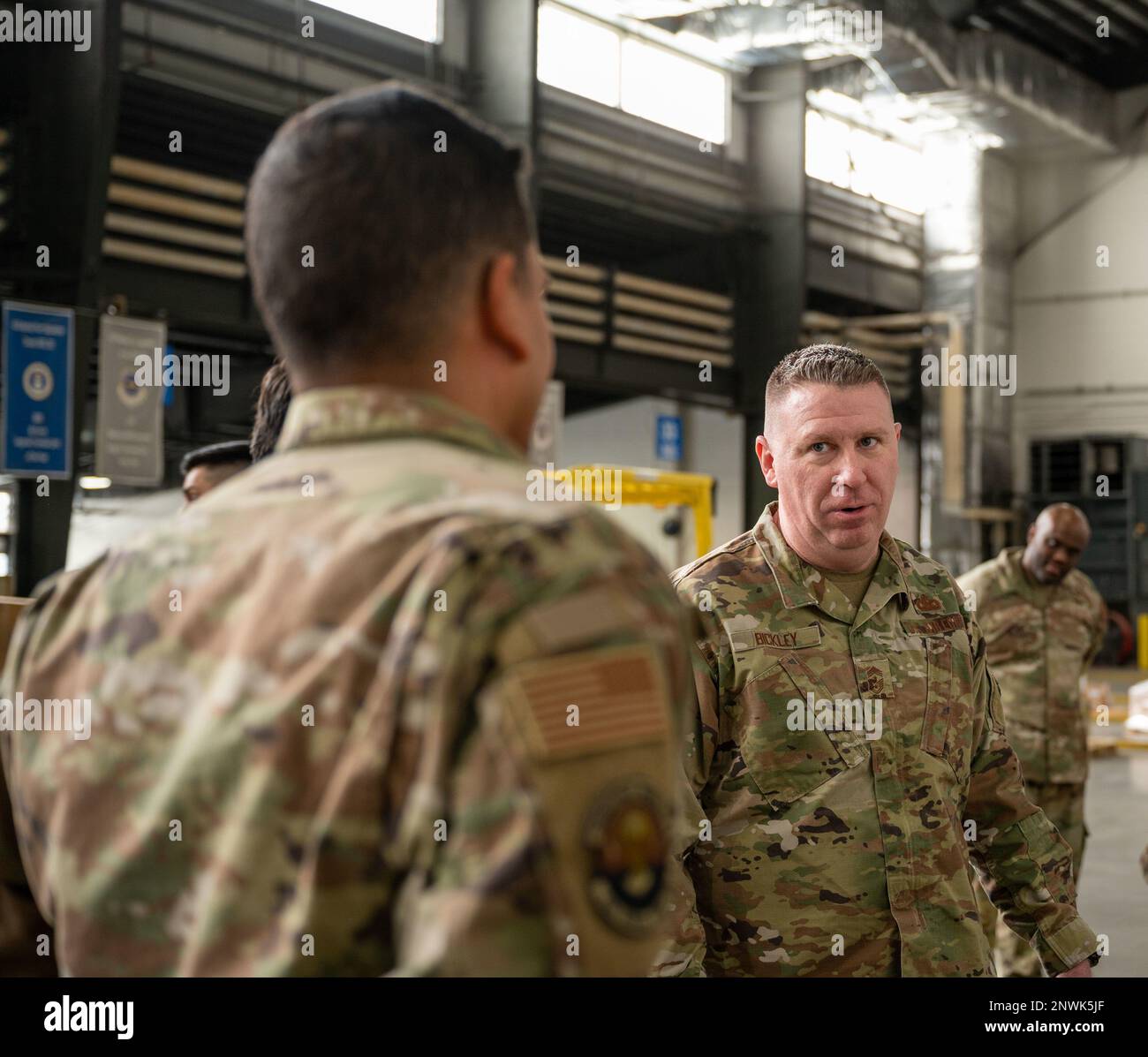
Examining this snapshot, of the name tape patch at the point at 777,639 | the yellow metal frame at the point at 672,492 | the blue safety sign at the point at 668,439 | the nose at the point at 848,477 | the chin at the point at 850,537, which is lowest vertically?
the name tape patch at the point at 777,639

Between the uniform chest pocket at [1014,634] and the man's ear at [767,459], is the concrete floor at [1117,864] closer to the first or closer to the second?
the uniform chest pocket at [1014,634]

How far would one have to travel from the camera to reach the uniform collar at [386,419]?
1.08 meters

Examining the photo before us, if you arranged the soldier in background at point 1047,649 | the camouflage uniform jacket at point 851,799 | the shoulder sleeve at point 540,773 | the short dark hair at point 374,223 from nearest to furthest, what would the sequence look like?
the shoulder sleeve at point 540,773
the short dark hair at point 374,223
the camouflage uniform jacket at point 851,799
the soldier in background at point 1047,649

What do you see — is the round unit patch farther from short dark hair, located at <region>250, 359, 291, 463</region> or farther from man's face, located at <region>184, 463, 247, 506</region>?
man's face, located at <region>184, 463, 247, 506</region>

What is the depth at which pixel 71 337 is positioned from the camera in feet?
25.3

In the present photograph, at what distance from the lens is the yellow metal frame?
433 inches

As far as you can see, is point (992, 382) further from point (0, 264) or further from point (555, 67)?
point (0, 264)

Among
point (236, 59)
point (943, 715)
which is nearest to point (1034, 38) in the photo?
point (236, 59)

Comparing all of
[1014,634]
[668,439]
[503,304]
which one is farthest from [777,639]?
[668,439]

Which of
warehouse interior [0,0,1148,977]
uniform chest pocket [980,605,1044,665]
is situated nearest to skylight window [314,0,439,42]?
warehouse interior [0,0,1148,977]

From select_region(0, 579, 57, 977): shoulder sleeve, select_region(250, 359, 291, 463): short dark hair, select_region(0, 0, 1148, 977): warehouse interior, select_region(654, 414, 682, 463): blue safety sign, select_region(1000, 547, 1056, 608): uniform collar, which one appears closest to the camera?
select_region(0, 579, 57, 977): shoulder sleeve

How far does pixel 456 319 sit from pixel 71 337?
7.23m

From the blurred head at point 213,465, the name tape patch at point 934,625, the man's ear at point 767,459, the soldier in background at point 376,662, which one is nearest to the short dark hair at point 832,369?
the man's ear at point 767,459

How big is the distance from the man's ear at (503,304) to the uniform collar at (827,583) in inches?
61.7
